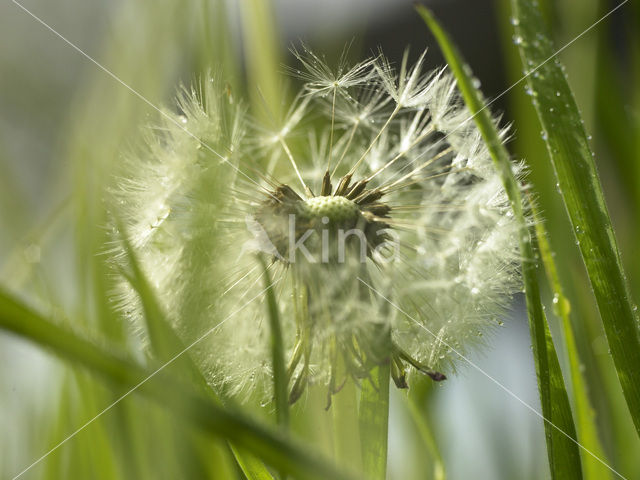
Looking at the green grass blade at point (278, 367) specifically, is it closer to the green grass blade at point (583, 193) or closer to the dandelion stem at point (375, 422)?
the dandelion stem at point (375, 422)

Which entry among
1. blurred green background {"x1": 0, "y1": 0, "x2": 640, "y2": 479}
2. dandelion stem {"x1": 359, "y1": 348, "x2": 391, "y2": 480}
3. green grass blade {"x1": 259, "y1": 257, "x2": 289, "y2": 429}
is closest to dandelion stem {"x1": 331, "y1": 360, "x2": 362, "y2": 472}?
dandelion stem {"x1": 359, "y1": 348, "x2": 391, "y2": 480}

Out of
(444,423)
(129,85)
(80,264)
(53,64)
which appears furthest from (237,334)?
(444,423)

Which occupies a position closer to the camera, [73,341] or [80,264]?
[73,341]

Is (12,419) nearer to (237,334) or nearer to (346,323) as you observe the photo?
(237,334)

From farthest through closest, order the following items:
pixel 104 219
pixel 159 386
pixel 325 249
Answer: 1. pixel 104 219
2. pixel 325 249
3. pixel 159 386

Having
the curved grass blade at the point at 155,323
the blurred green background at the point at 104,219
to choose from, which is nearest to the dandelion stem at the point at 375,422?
the blurred green background at the point at 104,219

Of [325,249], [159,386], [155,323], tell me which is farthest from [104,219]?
[159,386]

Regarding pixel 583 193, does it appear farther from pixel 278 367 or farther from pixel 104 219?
pixel 104 219
